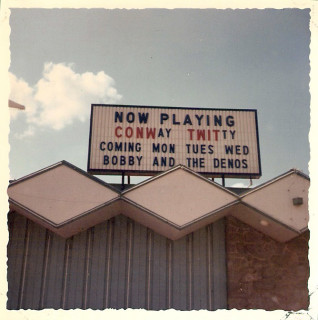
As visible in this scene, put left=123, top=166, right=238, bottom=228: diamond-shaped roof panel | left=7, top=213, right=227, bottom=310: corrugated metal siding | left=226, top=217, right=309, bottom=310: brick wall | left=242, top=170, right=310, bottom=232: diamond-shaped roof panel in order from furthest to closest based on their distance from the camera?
1. left=226, top=217, right=309, bottom=310: brick wall
2. left=7, top=213, right=227, bottom=310: corrugated metal siding
3. left=242, top=170, right=310, bottom=232: diamond-shaped roof panel
4. left=123, top=166, right=238, bottom=228: diamond-shaped roof panel

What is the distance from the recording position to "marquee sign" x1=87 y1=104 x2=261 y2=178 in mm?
13875

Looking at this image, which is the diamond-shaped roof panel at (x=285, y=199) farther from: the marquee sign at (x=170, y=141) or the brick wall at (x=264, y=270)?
the marquee sign at (x=170, y=141)

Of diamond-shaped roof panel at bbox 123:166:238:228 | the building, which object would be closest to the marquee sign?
the building

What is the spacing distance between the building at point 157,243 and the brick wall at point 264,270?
1.2 inches

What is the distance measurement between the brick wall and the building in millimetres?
31

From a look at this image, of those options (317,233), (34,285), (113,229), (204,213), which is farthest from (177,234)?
(317,233)

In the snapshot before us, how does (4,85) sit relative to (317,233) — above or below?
above

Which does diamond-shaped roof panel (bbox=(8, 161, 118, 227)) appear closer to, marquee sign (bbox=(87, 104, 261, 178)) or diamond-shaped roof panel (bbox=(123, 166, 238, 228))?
diamond-shaped roof panel (bbox=(123, 166, 238, 228))

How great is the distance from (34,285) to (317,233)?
9182 mm

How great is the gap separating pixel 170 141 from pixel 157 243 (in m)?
4.12

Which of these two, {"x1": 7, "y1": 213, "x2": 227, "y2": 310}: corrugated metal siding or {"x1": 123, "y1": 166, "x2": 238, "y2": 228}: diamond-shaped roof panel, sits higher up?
{"x1": 123, "y1": 166, "x2": 238, "y2": 228}: diamond-shaped roof panel
